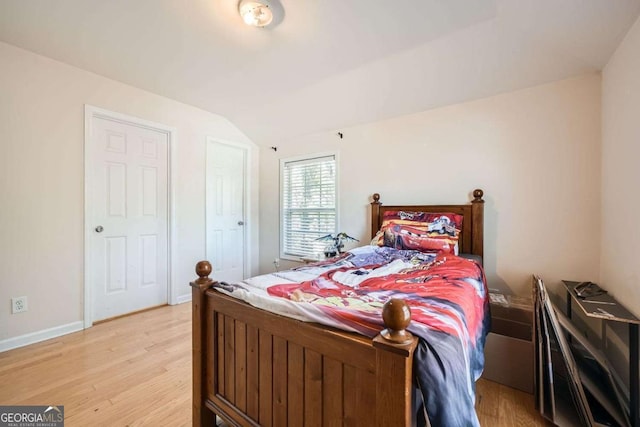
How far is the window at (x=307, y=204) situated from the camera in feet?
11.5

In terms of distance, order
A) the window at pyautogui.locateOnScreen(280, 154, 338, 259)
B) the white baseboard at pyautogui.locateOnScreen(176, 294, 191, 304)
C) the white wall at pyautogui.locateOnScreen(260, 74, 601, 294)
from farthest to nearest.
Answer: the window at pyautogui.locateOnScreen(280, 154, 338, 259) < the white baseboard at pyautogui.locateOnScreen(176, 294, 191, 304) < the white wall at pyautogui.locateOnScreen(260, 74, 601, 294)

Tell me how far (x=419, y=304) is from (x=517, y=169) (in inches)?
77.0

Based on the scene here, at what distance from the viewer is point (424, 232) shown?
239cm

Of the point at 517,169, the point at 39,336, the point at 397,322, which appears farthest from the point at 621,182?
the point at 39,336

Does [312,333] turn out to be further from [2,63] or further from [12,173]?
[2,63]

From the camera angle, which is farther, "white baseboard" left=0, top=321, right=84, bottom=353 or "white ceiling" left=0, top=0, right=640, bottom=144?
"white baseboard" left=0, top=321, right=84, bottom=353

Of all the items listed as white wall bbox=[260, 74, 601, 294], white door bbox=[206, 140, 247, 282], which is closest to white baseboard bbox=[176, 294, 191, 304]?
white door bbox=[206, 140, 247, 282]

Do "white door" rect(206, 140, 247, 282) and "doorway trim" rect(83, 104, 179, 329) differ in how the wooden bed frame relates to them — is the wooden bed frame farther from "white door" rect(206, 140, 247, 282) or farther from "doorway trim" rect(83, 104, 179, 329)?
"white door" rect(206, 140, 247, 282)

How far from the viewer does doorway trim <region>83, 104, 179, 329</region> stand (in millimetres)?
2549

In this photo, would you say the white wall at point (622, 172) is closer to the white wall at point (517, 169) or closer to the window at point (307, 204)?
the white wall at point (517, 169)

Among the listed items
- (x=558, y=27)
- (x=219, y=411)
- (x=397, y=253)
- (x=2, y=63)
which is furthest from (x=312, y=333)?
(x=2, y=63)

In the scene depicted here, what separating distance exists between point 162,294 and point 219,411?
7.63 ft

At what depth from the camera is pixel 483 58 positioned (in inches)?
84.0

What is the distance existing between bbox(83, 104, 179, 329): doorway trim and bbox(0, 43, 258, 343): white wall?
0.04 m
